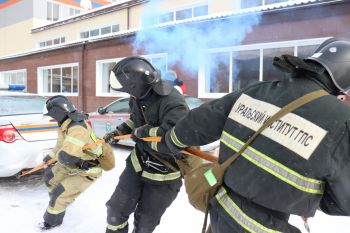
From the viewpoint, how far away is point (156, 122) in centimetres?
273

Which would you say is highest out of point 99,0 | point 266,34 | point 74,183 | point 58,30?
point 99,0

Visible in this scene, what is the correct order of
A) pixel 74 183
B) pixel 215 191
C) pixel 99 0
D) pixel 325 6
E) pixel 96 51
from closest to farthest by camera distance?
pixel 215 191 → pixel 74 183 → pixel 325 6 → pixel 96 51 → pixel 99 0

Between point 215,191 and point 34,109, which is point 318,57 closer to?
point 215,191

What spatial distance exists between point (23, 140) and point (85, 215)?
144cm

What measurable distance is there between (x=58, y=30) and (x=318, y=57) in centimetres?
2310

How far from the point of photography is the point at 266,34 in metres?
8.87

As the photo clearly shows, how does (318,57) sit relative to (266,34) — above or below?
below

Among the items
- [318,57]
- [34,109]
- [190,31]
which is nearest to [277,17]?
[190,31]

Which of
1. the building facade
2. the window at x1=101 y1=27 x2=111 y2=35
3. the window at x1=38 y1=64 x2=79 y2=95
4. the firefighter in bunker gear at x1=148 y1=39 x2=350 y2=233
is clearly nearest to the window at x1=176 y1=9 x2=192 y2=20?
the building facade

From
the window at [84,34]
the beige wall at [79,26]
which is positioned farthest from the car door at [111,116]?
the window at [84,34]

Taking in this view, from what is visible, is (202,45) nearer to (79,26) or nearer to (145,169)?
(145,169)

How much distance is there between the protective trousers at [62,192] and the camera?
11.0 ft

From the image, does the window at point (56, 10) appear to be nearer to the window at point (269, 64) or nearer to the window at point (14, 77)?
the window at point (14, 77)

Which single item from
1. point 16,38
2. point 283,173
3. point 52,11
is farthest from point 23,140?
point 52,11
